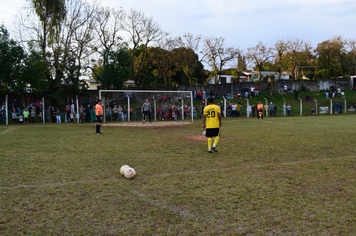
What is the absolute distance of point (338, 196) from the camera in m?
4.61

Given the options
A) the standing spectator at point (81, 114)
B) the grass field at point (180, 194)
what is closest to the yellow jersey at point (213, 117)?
the grass field at point (180, 194)

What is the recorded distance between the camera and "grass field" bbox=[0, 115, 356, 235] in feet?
11.8

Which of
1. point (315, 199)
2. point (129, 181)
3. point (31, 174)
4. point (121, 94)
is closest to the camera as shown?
point (315, 199)

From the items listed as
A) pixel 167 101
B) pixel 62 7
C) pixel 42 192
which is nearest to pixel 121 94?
pixel 167 101

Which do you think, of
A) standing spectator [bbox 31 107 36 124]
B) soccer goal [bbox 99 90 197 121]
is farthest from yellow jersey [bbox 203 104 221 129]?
standing spectator [bbox 31 107 36 124]

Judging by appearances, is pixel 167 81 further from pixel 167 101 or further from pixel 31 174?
pixel 31 174

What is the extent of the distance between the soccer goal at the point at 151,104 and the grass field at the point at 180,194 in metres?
16.2

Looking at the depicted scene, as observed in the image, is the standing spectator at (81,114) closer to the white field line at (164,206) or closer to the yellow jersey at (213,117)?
the yellow jersey at (213,117)

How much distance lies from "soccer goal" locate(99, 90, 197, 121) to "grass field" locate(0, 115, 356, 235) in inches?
637

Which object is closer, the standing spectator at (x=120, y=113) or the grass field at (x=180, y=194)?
the grass field at (x=180, y=194)

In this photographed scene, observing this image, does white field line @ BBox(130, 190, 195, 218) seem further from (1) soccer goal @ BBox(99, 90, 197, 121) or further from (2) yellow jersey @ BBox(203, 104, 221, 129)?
(1) soccer goal @ BBox(99, 90, 197, 121)

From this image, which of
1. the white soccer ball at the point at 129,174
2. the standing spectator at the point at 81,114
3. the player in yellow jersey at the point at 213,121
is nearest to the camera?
the white soccer ball at the point at 129,174

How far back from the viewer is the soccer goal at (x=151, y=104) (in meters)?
24.7

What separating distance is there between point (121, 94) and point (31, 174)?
19.4 m
